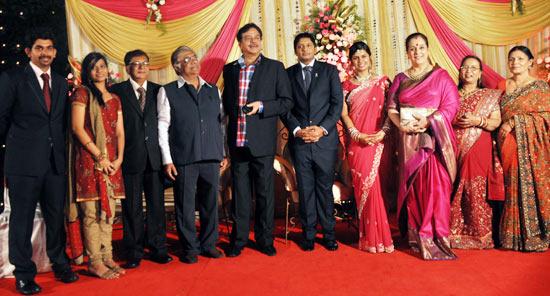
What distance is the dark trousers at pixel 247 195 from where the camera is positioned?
3.23 meters

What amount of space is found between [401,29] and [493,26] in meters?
0.94

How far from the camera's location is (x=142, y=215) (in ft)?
10.2

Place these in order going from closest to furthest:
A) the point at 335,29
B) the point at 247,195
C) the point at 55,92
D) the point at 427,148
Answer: the point at 55,92 → the point at 427,148 → the point at 247,195 → the point at 335,29

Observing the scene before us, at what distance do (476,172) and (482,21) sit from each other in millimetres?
2303

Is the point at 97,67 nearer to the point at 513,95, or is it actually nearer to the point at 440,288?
the point at 440,288

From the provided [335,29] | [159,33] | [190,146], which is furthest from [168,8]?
[190,146]

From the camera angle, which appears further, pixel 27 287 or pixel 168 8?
pixel 168 8

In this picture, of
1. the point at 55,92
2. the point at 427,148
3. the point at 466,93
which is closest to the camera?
→ the point at 55,92

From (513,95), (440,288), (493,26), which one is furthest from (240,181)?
(493,26)

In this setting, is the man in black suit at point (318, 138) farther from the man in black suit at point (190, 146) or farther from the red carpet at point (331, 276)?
the man in black suit at point (190, 146)

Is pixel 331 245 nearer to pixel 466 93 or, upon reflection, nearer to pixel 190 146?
pixel 190 146

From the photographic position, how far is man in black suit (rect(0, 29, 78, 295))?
2.64 metres

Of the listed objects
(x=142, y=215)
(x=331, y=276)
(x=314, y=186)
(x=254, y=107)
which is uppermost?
(x=254, y=107)

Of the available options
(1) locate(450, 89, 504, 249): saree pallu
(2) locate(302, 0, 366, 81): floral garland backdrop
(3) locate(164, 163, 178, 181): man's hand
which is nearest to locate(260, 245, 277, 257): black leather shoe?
(3) locate(164, 163, 178, 181): man's hand
